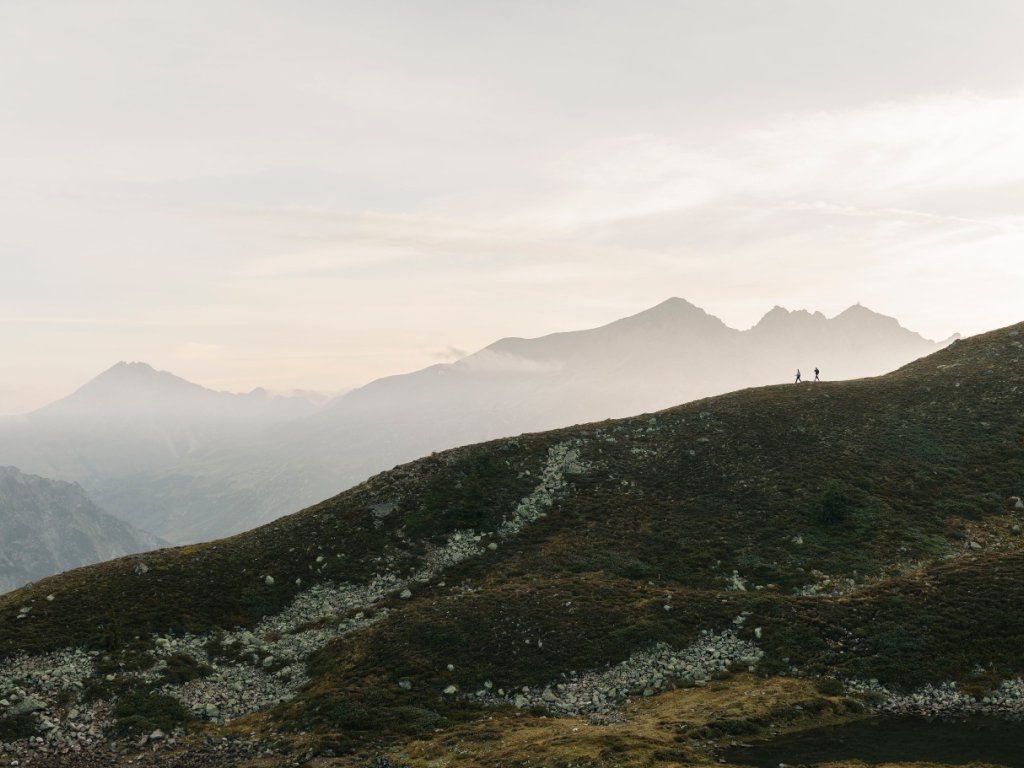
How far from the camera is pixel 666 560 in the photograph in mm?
48719

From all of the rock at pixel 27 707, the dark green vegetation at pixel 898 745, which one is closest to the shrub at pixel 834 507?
the dark green vegetation at pixel 898 745

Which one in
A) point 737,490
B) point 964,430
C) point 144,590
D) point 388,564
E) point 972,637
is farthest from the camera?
point 964,430

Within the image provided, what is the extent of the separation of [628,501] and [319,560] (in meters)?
26.2

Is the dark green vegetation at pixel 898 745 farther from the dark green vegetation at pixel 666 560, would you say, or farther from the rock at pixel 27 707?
the rock at pixel 27 707

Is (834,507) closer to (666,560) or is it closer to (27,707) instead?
(666,560)

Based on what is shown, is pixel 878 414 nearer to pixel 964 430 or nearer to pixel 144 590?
pixel 964 430

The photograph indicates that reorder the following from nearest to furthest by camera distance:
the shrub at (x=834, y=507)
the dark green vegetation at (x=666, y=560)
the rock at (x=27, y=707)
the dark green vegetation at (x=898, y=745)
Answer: the dark green vegetation at (x=898, y=745) → the rock at (x=27, y=707) → the dark green vegetation at (x=666, y=560) → the shrub at (x=834, y=507)

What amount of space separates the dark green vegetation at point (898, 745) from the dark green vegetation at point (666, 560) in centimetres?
357

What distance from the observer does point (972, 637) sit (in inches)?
1373

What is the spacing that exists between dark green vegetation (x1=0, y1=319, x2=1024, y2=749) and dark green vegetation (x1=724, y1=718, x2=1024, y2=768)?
11.7 feet

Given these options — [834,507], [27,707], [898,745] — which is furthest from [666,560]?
[27,707]

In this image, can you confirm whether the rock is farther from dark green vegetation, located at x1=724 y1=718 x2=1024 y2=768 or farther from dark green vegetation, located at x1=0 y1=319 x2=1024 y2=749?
dark green vegetation, located at x1=724 y1=718 x2=1024 y2=768

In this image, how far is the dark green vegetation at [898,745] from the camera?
87.2 ft

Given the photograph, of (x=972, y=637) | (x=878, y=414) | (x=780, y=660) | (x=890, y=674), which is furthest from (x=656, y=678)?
(x=878, y=414)
